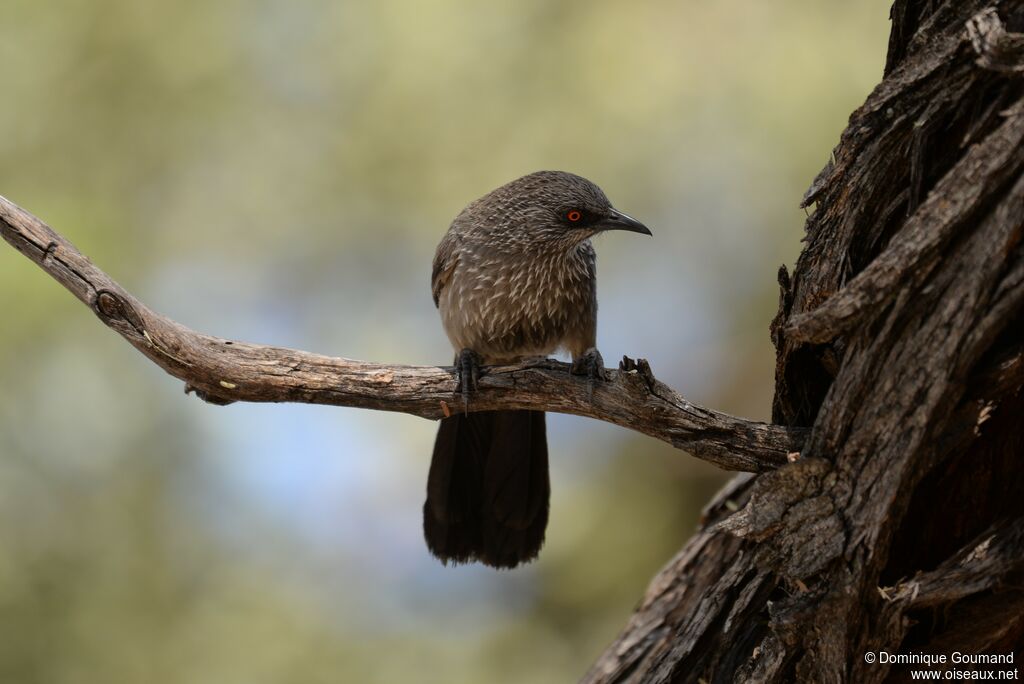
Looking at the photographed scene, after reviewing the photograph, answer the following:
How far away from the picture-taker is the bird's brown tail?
419 centimetres

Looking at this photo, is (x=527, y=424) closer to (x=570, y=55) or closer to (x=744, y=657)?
(x=744, y=657)

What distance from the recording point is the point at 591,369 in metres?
3.36

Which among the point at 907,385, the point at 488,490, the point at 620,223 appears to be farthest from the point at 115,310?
the point at 907,385

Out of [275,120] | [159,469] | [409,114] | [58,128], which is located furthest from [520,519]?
[58,128]

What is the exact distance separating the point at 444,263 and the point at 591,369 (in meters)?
1.71

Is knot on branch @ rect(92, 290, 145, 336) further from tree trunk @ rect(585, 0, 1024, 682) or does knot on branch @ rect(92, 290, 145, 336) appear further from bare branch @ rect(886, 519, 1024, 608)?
bare branch @ rect(886, 519, 1024, 608)

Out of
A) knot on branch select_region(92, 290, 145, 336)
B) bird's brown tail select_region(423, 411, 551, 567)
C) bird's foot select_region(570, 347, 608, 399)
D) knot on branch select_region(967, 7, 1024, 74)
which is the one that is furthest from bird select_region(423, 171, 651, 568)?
knot on branch select_region(967, 7, 1024, 74)

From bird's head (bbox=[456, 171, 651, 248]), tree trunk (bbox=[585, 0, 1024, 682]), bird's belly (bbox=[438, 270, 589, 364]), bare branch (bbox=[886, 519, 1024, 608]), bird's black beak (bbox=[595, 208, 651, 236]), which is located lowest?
bare branch (bbox=[886, 519, 1024, 608])

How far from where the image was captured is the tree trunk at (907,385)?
2.39 meters

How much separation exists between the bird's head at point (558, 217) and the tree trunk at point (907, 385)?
5.29 ft

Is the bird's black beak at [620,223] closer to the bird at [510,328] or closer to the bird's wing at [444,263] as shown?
the bird at [510,328]

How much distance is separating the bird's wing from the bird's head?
23 centimetres

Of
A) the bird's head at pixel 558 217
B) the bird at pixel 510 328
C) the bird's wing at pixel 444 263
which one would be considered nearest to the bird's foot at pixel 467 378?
the bird at pixel 510 328

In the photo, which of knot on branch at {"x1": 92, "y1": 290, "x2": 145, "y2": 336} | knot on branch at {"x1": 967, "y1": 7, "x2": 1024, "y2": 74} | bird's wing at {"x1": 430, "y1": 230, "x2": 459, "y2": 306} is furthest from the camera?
bird's wing at {"x1": 430, "y1": 230, "x2": 459, "y2": 306}
